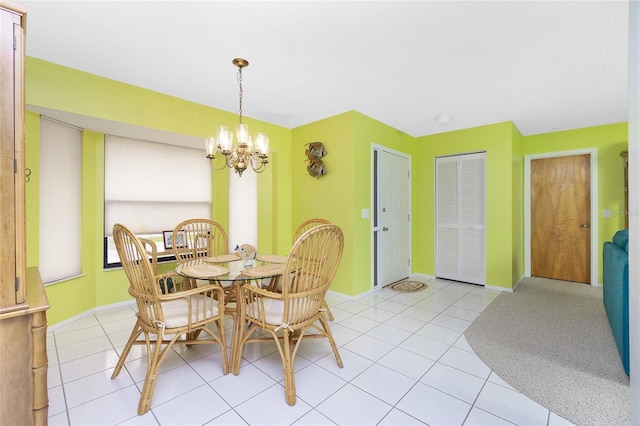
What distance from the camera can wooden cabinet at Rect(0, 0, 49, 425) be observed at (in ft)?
3.47

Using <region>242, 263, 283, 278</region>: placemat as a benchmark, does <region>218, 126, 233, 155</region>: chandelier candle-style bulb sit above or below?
above

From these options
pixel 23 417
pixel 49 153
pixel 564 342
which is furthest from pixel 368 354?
pixel 49 153

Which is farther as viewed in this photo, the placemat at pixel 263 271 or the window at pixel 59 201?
the window at pixel 59 201

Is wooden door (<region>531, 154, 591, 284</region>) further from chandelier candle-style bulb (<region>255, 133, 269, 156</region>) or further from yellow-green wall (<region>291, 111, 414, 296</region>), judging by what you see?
chandelier candle-style bulb (<region>255, 133, 269, 156</region>)

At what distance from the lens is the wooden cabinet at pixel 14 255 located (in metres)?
1.06

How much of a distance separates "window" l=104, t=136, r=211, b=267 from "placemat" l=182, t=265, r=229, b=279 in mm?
1694

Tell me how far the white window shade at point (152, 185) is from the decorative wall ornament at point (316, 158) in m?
1.52

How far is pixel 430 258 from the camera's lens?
4.83 metres

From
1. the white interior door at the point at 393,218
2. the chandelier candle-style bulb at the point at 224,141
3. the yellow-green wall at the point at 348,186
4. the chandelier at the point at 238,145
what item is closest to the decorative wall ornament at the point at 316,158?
the yellow-green wall at the point at 348,186

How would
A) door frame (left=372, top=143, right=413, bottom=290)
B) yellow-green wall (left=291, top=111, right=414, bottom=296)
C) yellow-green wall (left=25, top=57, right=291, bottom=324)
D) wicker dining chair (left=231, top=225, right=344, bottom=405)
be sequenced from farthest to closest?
door frame (left=372, top=143, right=413, bottom=290) < yellow-green wall (left=291, top=111, right=414, bottom=296) < yellow-green wall (left=25, top=57, right=291, bottom=324) < wicker dining chair (left=231, top=225, right=344, bottom=405)

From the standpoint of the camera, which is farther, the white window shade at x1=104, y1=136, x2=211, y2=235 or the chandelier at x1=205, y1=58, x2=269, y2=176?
the white window shade at x1=104, y1=136, x2=211, y2=235

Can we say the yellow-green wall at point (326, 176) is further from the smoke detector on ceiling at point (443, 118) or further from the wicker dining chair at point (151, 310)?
the wicker dining chair at point (151, 310)

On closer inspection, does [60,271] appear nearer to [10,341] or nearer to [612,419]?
[10,341]

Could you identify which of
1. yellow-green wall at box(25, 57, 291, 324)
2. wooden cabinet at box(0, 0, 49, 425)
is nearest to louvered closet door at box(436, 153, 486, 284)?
yellow-green wall at box(25, 57, 291, 324)
